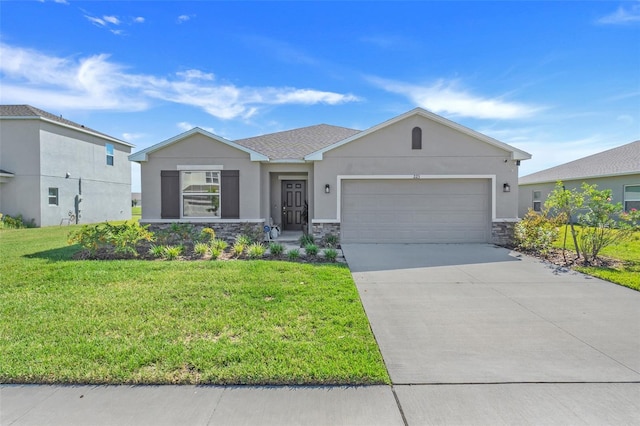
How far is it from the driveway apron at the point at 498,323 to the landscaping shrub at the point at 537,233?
7.46 feet

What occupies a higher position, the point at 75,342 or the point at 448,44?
the point at 448,44

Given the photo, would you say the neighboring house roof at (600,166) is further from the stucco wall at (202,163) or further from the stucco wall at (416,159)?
the stucco wall at (202,163)

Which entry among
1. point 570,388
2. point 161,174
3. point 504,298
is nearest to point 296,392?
point 570,388

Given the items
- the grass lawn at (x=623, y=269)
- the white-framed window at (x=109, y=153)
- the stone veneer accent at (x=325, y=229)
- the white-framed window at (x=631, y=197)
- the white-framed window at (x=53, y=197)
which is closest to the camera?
the grass lawn at (x=623, y=269)

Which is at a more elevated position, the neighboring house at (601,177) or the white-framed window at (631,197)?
the neighboring house at (601,177)

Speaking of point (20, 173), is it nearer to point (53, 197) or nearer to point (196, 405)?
point (53, 197)

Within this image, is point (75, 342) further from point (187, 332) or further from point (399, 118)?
point (399, 118)

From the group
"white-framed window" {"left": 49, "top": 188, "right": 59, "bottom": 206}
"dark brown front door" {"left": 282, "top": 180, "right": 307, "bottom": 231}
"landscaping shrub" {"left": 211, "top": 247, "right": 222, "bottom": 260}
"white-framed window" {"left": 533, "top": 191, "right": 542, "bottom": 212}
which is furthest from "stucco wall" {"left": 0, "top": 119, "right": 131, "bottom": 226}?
"white-framed window" {"left": 533, "top": 191, "right": 542, "bottom": 212}

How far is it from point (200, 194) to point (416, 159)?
7.88m

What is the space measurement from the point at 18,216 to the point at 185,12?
15.8m

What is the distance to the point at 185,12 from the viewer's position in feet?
32.8

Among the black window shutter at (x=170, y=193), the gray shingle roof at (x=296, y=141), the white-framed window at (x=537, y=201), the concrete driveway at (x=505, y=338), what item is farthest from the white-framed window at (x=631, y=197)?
the black window shutter at (x=170, y=193)

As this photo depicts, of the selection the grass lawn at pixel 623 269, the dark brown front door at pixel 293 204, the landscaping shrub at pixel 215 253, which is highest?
the dark brown front door at pixel 293 204

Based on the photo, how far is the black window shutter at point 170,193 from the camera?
449 inches
